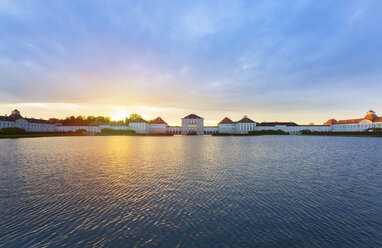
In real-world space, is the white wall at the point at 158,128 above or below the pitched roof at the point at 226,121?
below

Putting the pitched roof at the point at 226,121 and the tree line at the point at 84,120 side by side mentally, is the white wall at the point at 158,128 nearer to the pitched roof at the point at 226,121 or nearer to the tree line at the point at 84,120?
the tree line at the point at 84,120

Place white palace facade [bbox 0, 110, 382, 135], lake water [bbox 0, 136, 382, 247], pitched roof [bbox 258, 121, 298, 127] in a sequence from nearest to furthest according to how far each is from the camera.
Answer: lake water [bbox 0, 136, 382, 247] → white palace facade [bbox 0, 110, 382, 135] → pitched roof [bbox 258, 121, 298, 127]

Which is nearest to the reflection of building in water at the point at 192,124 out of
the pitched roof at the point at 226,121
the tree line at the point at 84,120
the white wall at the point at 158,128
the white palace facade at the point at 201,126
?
the white palace facade at the point at 201,126

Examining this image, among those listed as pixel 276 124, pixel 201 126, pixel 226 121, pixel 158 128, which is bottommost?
pixel 158 128

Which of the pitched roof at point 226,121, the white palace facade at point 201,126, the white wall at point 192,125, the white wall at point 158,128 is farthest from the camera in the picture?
the pitched roof at point 226,121

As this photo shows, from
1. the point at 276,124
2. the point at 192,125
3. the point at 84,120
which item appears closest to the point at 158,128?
the point at 192,125

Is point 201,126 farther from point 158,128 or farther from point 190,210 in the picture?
point 190,210

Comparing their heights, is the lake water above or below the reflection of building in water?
below

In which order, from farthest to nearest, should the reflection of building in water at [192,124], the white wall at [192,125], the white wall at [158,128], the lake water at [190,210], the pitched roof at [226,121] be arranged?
1. the pitched roof at [226,121]
2. the white wall at [158,128]
3. the white wall at [192,125]
4. the reflection of building in water at [192,124]
5. the lake water at [190,210]

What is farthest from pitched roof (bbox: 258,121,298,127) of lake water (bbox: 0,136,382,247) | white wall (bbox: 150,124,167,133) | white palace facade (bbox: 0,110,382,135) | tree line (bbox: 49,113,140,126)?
lake water (bbox: 0,136,382,247)

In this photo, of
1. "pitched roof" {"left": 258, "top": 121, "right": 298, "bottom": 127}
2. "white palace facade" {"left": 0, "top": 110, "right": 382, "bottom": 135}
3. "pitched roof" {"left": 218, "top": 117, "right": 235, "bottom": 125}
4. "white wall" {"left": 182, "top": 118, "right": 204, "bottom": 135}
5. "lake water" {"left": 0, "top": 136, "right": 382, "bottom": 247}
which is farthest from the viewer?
"pitched roof" {"left": 258, "top": 121, "right": 298, "bottom": 127}

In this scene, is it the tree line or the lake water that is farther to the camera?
the tree line

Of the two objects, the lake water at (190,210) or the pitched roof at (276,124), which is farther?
the pitched roof at (276,124)

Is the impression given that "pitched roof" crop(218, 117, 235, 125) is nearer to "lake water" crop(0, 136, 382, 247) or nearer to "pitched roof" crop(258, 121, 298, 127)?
"pitched roof" crop(258, 121, 298, 127)
